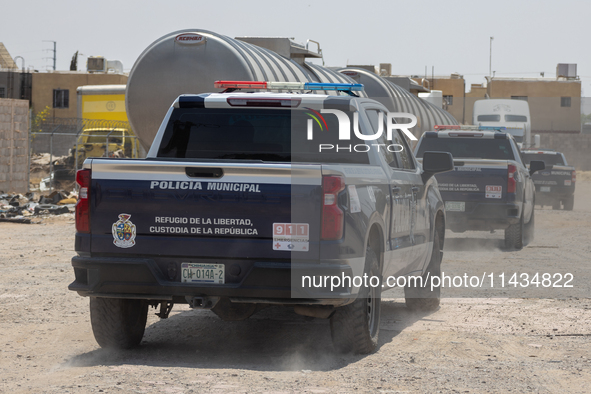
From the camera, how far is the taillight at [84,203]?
5914mm

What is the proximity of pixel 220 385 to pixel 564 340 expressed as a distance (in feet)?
10.8

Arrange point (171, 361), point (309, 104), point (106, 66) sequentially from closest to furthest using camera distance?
point (171, 361) → point (309, 104) → point (106, 66)

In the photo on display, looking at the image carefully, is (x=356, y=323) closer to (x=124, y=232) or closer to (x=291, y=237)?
(x=291, y=237)

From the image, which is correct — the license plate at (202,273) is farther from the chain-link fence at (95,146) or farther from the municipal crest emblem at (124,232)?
the chain-link fence at (95,146)

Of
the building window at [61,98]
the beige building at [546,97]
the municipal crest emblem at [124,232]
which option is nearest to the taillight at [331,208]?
Result: the municipal crest emblem at [124,232]

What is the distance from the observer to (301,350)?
662cm

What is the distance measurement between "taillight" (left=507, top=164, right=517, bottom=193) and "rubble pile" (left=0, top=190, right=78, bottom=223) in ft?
33.3

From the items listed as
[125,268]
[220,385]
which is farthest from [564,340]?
[125,268]

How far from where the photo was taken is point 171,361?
612 centimetres

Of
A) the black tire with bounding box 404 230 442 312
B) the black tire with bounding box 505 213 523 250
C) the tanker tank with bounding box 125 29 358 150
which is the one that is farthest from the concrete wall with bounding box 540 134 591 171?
the black tire with bounding box 404 230 442 312

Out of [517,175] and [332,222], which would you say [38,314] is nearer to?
[332,222]

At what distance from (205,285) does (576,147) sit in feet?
201

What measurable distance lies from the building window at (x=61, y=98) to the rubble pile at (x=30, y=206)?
3772cm

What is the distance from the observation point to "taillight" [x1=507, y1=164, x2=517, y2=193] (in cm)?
1434
